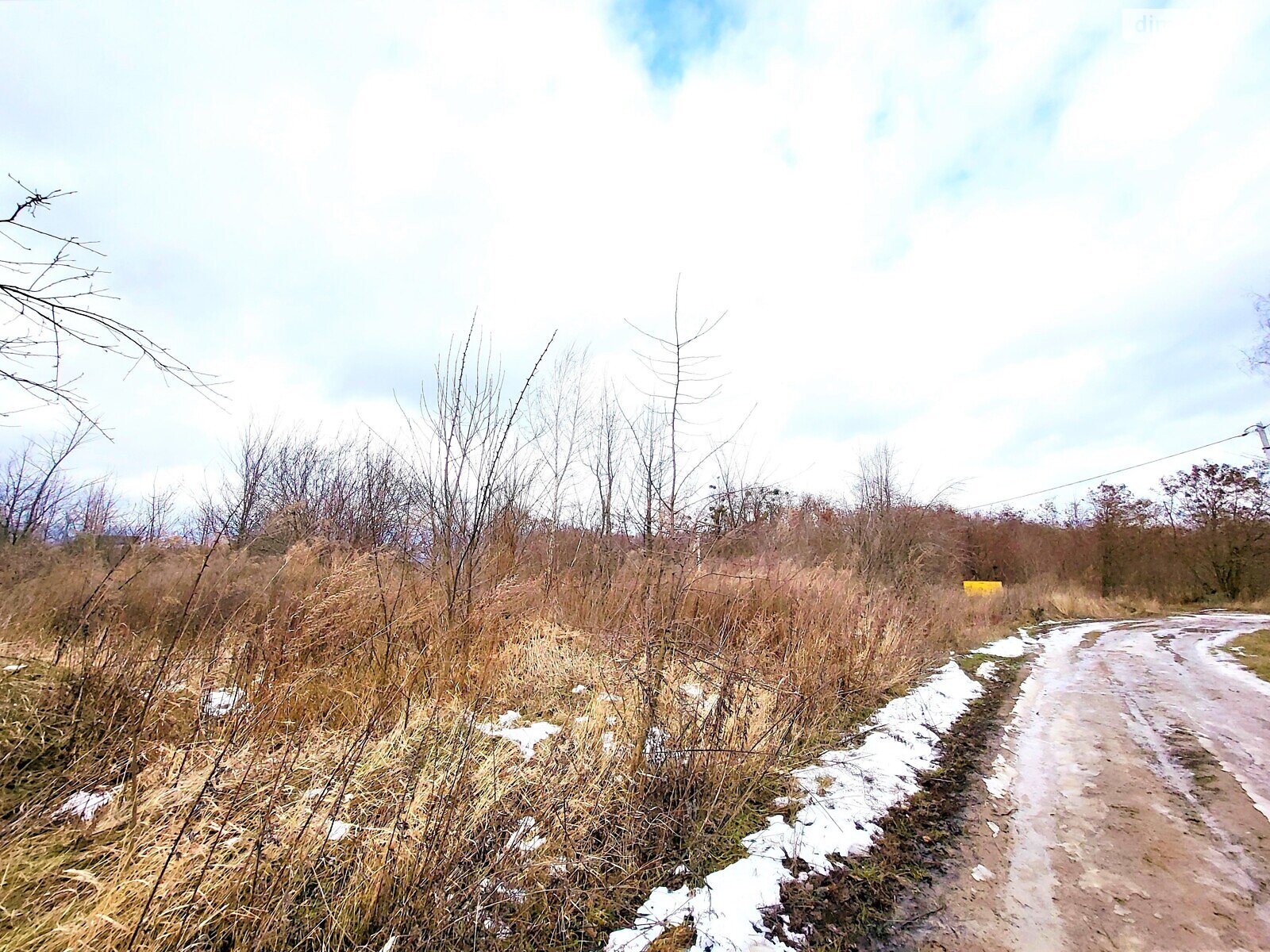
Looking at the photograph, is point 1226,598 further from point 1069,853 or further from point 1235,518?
point 1069,853

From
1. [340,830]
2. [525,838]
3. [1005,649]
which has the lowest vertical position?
[1005,649]

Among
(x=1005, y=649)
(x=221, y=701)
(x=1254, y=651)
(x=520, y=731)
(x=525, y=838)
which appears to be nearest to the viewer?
(x=525, y=838)

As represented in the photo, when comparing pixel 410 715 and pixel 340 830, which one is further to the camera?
pixel 410 715

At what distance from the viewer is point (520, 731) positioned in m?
3.79

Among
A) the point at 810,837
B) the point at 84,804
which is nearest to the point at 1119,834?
the point at 810,837

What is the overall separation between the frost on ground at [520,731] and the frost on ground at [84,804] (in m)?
1.73

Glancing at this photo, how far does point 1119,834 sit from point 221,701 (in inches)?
216

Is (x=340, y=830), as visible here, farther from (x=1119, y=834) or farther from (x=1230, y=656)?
(x=1230, y=656)

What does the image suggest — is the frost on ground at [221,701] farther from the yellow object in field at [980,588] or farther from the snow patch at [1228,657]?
the yellow object in field at [980,588]

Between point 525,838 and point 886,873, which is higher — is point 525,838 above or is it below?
above

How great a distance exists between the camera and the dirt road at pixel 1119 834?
7.58ft

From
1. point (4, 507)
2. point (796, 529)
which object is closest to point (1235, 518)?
point (796, 529)

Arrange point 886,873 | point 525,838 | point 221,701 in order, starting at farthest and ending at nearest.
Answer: point 221,701 → point 886,873 → point 525,838

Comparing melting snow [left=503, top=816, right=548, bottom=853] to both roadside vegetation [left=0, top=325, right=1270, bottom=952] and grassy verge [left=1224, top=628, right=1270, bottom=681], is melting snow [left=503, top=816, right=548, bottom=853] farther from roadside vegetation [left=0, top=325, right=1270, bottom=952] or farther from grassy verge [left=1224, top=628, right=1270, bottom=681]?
grassy verge [left=1224, top=628, right=1270, bottom=681]
